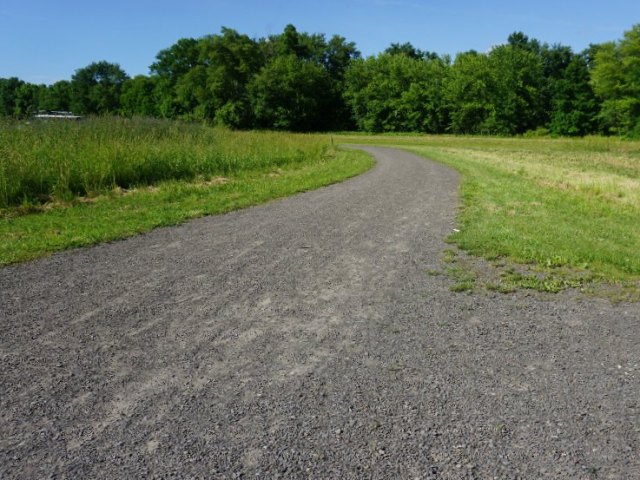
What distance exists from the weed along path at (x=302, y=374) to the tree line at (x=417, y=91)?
59870mm

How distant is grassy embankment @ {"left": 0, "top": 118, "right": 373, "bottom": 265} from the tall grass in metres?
0.03

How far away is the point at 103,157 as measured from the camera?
1312 centimetres

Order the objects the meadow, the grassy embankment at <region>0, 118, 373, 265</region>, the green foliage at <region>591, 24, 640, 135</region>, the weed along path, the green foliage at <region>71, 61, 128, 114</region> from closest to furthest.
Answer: the weed along path < the meadow < the grassy embankment at <region>0, 118, 373, 265</region> < the green foliage at <region>591, 24, 640, 135</region> < the green foliage at <region>71, 61, 128, 114</region>

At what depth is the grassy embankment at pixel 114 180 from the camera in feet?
28.8

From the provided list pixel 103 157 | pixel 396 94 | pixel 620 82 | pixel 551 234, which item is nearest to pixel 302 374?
pixel 551 234

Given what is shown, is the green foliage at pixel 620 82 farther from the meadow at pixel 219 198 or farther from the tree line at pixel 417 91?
the meadow at pixel 219 198

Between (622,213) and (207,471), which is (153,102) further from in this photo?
(207,471)

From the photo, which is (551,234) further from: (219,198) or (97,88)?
(97,88)

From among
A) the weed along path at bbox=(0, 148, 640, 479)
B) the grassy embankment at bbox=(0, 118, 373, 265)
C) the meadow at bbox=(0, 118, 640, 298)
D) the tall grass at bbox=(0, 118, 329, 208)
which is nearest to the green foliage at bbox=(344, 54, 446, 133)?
the meadow at bbox=(0, 118, 640, 298)

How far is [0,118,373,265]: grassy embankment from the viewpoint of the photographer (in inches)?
346

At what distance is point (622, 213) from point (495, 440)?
10.6 meters

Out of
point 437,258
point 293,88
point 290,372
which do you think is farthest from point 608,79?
point 290,372

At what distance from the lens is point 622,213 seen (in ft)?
38.5

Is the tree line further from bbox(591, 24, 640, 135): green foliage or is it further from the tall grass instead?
the tall grass
